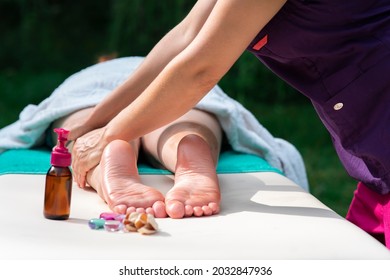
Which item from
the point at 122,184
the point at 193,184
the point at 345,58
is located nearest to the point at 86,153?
the point at 122,184

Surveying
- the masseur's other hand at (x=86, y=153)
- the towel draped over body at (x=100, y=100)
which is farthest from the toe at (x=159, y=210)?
the towel draped over body at (x=100, y=100)

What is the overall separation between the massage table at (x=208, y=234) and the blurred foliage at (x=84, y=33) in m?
3.95

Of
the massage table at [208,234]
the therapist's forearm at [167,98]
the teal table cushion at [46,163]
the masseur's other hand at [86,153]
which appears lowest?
the massage table at [208,234]

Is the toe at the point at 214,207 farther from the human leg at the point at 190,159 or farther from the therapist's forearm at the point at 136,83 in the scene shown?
the therapist's forearm at the point at 136,83

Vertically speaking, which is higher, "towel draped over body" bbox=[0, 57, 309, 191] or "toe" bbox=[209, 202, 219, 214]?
"towel draped over body" bbox=[0, 57, 309, 191]

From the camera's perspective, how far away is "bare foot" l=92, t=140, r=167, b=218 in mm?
2050

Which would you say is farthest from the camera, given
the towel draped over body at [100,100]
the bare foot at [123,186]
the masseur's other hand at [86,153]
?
→ the towel draped over body at [100,100]

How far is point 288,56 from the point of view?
2043 mm

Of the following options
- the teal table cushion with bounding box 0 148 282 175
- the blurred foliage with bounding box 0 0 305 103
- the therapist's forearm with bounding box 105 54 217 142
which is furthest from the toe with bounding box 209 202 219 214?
the blurred foliage with bounding box 0 0 305 103

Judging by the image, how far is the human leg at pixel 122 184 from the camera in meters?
2.06

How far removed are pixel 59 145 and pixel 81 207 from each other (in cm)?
26

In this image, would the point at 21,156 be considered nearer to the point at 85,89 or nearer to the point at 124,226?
the point at 85,89

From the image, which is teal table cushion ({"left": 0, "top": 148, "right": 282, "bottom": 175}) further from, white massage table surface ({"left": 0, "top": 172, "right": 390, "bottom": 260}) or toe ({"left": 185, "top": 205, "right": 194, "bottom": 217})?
toe ({"left": 185, "top": 205, "right": 194, "bottom": 217})

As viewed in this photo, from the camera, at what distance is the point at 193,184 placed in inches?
84.4
